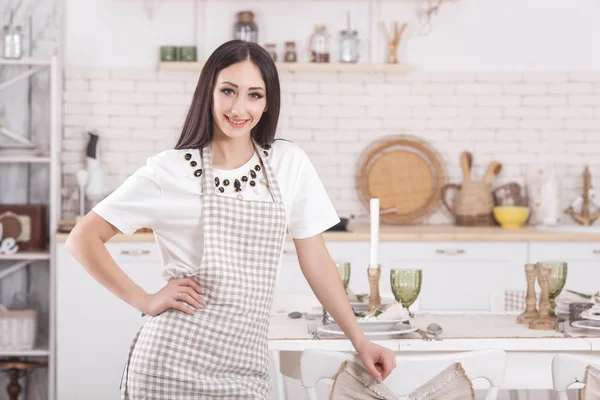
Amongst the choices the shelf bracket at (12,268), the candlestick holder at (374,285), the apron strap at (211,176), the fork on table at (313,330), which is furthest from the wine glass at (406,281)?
the shelf bracket at (12,268)

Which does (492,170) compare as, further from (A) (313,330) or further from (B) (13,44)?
(A) (313,330)

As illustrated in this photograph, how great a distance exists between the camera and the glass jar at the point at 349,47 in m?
5.30

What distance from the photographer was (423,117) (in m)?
5.42

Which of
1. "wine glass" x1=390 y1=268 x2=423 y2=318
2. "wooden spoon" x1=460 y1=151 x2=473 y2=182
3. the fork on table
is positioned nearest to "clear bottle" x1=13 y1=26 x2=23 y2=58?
"wooden spoon" x1=460 y1=151 x2=473 y2=182

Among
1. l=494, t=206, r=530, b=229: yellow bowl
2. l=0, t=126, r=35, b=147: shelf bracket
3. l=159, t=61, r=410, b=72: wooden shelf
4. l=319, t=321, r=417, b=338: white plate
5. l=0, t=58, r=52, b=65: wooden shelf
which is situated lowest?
l=319, t=321, r=417, b=338: white plate

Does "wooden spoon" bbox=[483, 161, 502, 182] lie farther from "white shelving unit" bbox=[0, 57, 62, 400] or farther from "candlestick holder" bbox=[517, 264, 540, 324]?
"candlestick holder" bbox=[517, 264, 540, 324]

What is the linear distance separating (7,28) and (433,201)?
8.83 feet

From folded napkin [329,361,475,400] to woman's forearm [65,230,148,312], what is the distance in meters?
0.49

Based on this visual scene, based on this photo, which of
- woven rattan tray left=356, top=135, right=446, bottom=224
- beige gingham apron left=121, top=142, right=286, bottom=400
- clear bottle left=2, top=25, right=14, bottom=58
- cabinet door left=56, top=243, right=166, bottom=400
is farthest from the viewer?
woven rattan tray left=356, top=135, right=446, bottom=224

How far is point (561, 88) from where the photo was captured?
5445 mm

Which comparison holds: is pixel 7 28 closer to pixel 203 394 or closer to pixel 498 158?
pixel 498 158

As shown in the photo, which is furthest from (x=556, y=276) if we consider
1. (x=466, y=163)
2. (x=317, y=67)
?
(x=317, y=67)

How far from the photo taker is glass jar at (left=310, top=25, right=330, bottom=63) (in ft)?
17.3

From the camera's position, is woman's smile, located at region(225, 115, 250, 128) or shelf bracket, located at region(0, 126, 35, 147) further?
shelf bracket, located at region(0, 126, 35, 147)
